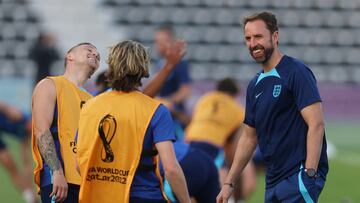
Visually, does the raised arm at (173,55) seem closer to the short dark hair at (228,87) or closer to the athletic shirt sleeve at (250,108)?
the athletic shirt sleeve at (250,108)

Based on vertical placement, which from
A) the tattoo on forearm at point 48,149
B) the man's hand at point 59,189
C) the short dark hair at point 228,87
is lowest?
the short dark hair at point 228,87

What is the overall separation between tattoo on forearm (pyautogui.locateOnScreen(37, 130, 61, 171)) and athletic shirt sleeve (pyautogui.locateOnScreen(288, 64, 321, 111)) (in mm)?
1662

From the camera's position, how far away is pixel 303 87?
678 cm

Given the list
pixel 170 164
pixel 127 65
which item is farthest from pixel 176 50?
pixel 170 164

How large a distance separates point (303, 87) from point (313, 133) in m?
0.32

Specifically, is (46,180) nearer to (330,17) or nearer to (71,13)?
(71,13)

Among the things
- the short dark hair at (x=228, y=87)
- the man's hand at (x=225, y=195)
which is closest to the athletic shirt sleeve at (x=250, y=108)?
the man's hand at (x=225, y=195)

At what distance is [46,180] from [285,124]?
1722 mm

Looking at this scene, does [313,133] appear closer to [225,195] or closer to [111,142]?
[225,195]

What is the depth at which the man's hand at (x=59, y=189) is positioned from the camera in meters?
6.72

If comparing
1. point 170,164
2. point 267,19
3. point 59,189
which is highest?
point 267,19

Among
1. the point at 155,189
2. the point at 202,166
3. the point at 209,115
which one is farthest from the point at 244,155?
the point at 209,115

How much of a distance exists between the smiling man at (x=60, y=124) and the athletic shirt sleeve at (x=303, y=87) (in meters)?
1.46

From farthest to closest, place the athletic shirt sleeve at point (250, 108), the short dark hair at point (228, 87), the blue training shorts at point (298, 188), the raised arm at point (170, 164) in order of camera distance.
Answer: the short dark hair at point (228, 87)
the athletic shirt sleeve at point (250, 108)
the blue training shorts at point (298, 188)
the raised arm at point (170, 164)
